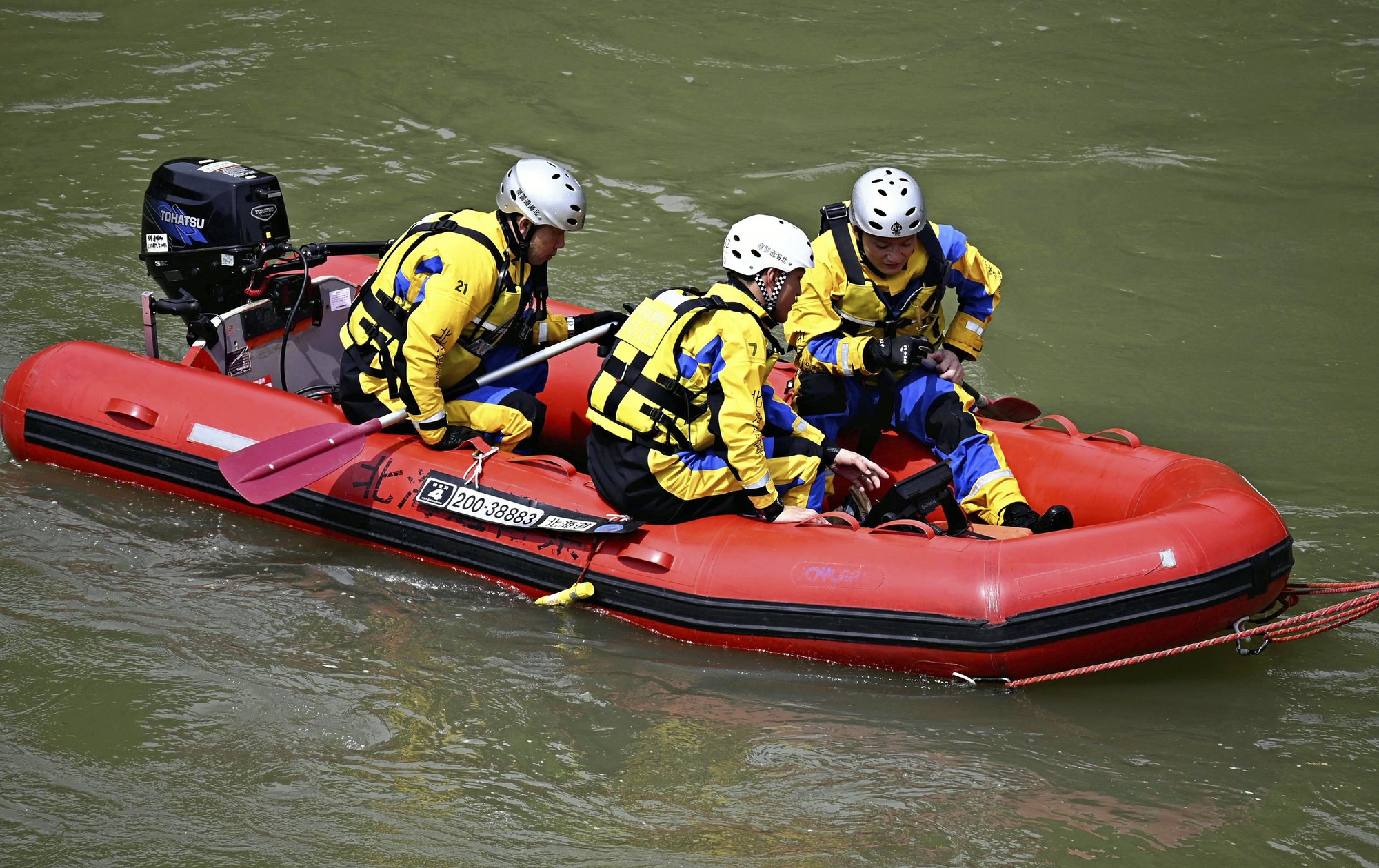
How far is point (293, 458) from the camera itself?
431cm

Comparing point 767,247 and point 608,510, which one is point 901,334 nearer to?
point 767,247

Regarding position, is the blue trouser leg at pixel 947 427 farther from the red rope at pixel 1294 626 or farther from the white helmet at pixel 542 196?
the white helmet at pixel 542 196

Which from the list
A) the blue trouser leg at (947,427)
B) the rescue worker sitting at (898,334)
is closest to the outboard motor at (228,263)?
the rescue worker sitting at (898,334)

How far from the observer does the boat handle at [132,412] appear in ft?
15.3

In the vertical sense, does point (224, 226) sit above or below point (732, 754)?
above

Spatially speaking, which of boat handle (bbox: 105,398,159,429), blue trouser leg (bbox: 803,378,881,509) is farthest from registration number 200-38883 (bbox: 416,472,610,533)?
boat handle (bbox: 105,398,159,429)

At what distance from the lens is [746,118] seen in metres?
8.83

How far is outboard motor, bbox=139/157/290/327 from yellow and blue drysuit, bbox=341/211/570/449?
1.99ft

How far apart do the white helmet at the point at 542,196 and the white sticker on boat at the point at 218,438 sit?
3.95 feet

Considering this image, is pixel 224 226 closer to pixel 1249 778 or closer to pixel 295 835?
pixel 295 835

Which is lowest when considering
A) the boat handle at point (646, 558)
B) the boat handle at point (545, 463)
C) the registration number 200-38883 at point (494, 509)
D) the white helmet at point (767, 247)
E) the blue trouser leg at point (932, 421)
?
the boat handle at point (646, 558)

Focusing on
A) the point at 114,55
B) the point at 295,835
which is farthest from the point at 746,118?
the point at 295,835

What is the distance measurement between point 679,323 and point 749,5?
7.20 meters

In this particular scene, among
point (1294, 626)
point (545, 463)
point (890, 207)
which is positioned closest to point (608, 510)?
point (545, 463)
